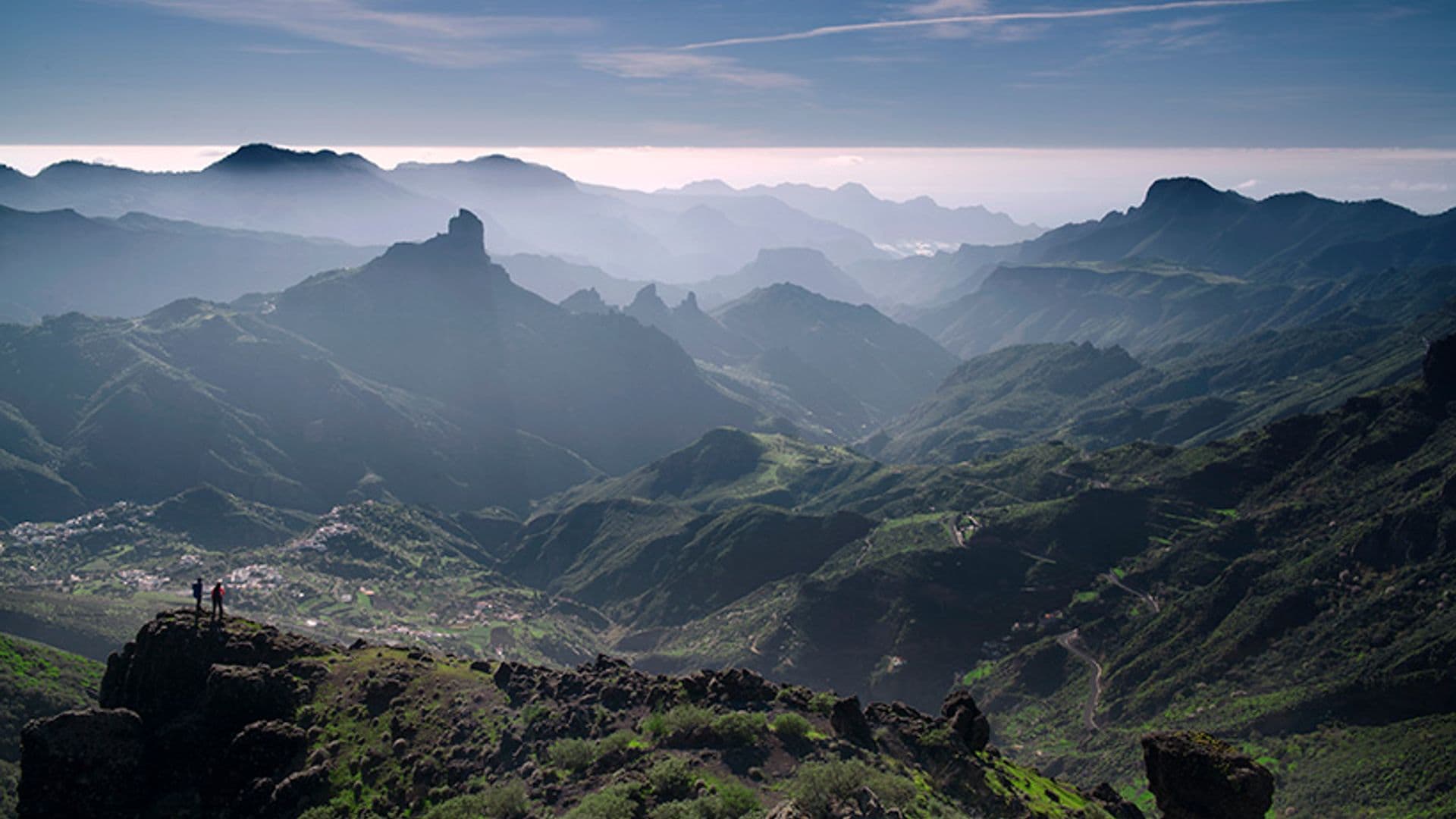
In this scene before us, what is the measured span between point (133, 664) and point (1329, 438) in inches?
7066

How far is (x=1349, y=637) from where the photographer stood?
375ft

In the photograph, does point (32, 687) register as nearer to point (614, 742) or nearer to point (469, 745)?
point (469, 745)

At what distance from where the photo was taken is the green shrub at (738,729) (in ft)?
159

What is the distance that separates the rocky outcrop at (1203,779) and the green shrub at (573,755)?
2842 cm

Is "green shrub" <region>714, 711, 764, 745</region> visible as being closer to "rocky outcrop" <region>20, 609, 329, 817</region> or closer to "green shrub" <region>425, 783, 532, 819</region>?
"green shrub" <region>425, 783, 532, 819</region>

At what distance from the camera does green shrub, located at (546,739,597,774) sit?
156 feet

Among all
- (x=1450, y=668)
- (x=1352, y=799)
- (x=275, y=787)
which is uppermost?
(x=275, y=787)

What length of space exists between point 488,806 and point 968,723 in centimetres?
3092

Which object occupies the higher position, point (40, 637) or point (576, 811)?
point (576, 811)

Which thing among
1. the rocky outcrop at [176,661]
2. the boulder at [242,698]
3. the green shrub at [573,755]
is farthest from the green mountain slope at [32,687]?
the green shrub at [573,755]

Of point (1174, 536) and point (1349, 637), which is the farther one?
point (1174, 536)

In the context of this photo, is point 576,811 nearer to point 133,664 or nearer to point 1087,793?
point 133,664

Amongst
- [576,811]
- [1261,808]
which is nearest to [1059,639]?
[1261,808]

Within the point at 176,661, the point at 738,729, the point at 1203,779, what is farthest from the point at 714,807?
the point at 176,661
